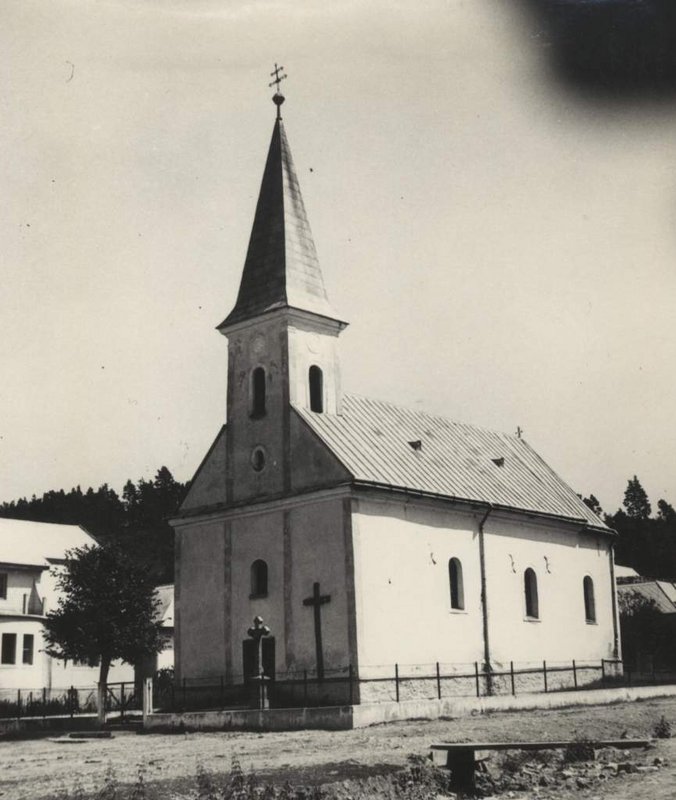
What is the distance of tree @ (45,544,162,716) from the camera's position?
116 ft

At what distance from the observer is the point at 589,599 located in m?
42.6

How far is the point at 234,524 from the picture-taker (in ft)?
115

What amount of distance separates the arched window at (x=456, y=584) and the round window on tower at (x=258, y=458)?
716 centimetres

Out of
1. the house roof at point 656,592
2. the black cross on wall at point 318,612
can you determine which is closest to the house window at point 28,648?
the black cross on wall at point 318,612

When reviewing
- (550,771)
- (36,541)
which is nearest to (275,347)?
(550,771)

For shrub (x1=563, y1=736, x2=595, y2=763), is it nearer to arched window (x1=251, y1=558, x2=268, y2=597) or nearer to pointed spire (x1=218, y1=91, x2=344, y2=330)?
arched window (x1=251, y1=558, x2=268, y2=597)

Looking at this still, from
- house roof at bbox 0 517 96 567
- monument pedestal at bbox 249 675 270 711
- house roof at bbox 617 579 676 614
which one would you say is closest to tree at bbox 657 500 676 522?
house roof at bbox 617 579 676 614

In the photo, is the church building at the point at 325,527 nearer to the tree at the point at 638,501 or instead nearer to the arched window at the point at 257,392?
the arched window at the point at 257,392

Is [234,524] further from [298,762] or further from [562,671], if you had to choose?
[298,762]

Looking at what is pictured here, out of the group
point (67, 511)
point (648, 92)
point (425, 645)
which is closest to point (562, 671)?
point (425, 645)

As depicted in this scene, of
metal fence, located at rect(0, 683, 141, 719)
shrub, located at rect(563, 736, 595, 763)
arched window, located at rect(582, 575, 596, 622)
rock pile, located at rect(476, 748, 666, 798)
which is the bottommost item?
metal fence, located at rect(0, 683, 141, 719)

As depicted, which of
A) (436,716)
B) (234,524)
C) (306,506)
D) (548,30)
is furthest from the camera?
(234,524)

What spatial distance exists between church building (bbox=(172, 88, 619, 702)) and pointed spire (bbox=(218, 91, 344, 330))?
6cm

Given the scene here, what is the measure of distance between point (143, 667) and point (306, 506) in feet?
93.3
